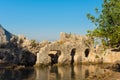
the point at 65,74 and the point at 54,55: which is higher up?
the point at 54,55

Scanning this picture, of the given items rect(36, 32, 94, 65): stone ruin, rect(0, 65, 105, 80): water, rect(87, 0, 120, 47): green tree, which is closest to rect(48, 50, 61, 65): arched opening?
rect(36, 32, 94, 65): stone ruin

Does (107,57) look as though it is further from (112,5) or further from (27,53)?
(112,5)

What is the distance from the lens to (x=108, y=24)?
141ft

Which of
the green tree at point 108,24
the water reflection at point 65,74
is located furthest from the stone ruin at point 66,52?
the green tree at point 108,24

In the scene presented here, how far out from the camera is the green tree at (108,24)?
135 feet

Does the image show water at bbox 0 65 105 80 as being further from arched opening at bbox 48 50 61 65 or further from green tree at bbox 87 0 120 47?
arched opening at bbox 48 50 61 65

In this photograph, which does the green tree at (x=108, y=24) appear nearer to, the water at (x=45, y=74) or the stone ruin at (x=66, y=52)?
the water at (x=45, y=74)

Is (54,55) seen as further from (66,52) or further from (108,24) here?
(108,24)

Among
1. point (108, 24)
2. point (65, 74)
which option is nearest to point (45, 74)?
point (65, 74)

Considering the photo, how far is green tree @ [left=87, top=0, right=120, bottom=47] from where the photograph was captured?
4129 cm

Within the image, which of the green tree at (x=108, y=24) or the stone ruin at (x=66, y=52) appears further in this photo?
the stone ruin at (x=66, y=52)

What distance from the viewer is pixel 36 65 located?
71875mm

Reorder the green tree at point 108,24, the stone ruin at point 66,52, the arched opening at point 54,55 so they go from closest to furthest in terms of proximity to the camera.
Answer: the green tree at point 108,24 → the stone ruin at point 66,52 → the arched opening at point 54,55

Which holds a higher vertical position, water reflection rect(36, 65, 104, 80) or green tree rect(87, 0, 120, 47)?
green tree rect(87, 0, 120, 47)
